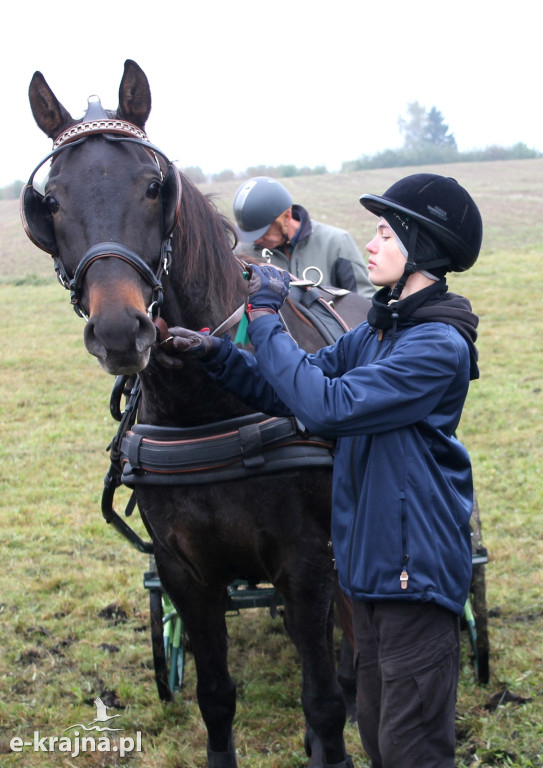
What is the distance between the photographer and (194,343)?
231cm

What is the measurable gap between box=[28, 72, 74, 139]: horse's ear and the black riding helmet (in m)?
Answer: 0.98

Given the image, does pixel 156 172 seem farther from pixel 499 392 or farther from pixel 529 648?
pixel 499 392

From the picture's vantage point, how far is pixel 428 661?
2.11m

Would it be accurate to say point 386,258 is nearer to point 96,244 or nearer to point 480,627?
point 96,244

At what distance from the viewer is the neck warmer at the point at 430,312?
2.18m

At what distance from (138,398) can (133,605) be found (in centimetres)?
228

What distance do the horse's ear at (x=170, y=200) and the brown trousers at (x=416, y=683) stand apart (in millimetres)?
1207

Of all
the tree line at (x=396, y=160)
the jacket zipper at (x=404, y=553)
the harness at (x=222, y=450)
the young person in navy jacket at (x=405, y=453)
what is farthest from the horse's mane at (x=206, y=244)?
the tree line at (x=396, y=160)

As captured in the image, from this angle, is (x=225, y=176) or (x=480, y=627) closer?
(x=480, y=627)

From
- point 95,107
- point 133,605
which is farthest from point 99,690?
point 95,107

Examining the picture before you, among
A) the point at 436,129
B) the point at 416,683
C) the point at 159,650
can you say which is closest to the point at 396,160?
the point at 436,129

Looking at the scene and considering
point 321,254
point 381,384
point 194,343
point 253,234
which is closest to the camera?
point 381,384

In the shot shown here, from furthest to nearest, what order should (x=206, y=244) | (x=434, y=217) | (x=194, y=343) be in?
(x=206, y=244) → (x=194, y=343) → (x=434, y=217)

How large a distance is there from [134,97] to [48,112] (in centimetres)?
26
